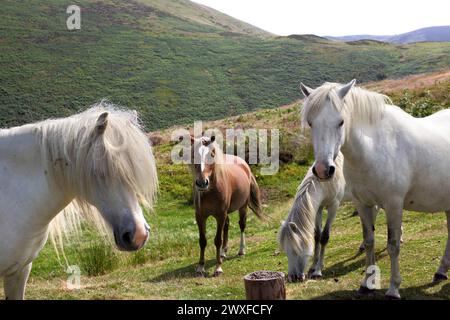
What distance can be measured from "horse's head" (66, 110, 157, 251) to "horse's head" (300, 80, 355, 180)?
2257mm

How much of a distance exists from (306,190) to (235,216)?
10.3 meters

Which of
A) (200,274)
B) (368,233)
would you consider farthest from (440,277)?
(200,274)

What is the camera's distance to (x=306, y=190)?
880 centimetres

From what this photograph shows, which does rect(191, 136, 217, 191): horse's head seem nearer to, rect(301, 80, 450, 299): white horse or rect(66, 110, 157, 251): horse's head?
rect(301, 80, 450, 299): white horse

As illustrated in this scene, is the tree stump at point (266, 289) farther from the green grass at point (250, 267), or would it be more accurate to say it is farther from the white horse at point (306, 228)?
the white horse at point (306, 228)

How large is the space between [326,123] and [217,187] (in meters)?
5.09

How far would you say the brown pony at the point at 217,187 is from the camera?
9.27m

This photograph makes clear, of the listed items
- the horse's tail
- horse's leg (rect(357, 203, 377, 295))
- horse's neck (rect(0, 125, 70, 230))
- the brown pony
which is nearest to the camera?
horse's neck (rect(0, 125, 70, 230))

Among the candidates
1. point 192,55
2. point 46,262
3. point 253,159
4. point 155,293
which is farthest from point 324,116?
point 192,55

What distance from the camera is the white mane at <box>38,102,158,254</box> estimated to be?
356 cm

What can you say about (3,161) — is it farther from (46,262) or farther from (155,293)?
(46,262)

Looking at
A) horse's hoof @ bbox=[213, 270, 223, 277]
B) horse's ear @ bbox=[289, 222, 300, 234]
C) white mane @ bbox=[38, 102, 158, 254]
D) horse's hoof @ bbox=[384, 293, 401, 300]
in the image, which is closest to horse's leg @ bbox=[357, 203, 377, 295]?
horse's hoof @ bbox=[384, 293, 401, 300]

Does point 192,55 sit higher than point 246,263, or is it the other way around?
point 192,55
